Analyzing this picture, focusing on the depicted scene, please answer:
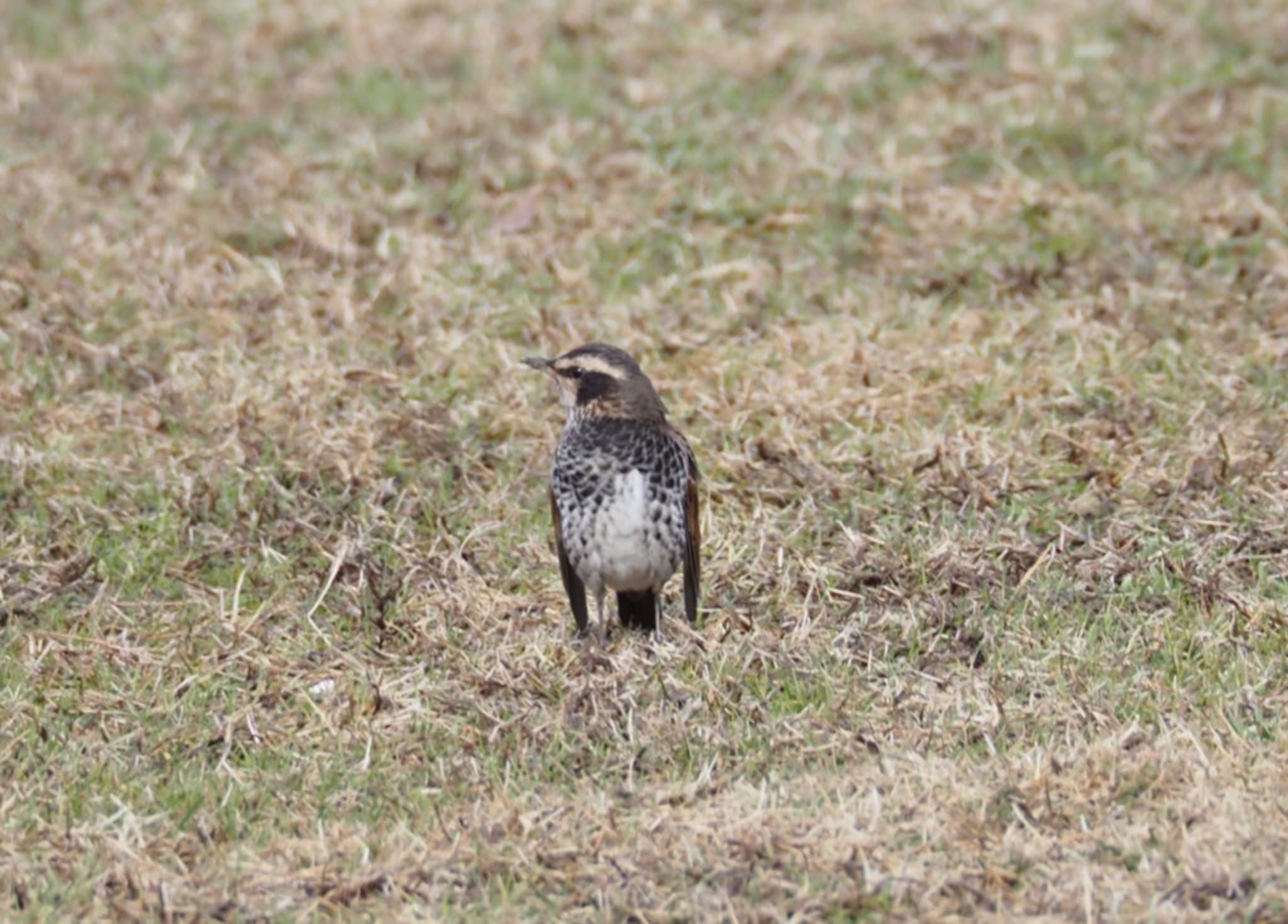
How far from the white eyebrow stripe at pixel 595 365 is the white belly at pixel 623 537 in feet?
1.54

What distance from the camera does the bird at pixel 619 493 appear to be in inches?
286

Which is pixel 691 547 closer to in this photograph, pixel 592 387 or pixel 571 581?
pixel 571 581

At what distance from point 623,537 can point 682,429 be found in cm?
194

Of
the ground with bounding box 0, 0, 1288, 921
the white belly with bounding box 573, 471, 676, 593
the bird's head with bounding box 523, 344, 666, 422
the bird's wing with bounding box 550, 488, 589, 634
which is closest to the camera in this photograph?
the ground with bounding box 0, 0, 1288, 921

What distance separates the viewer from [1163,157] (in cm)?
1162

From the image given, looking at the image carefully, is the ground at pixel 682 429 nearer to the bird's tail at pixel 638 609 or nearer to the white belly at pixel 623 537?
the bird's tail at pixel 638 609

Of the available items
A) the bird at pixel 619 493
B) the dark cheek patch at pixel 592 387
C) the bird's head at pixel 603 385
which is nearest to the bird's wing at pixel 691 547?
the bird at pixel 619 493

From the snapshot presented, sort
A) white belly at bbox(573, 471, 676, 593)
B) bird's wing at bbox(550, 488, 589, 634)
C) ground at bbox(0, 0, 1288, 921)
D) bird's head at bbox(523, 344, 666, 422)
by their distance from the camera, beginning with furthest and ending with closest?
bird's head at bbox(523, 344, 666, 422) → bird's wing at bbox(550, 488, 589, 634) → white belly at bbox(573, 471, 676, 593) → ground at bbox(0, 0, 1288, 921)

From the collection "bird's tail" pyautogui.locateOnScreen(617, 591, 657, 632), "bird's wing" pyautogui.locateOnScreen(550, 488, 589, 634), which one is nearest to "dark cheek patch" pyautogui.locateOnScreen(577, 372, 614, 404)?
"bird's wing" pyautogui.locateOnScreen(550, 488, 589, 634)

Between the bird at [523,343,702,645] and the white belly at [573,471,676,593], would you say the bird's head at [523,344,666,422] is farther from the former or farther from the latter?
the white belly at [573,471,676,593]

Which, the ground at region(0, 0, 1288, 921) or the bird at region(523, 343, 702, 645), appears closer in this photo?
the ground at region(0, 0, 1288, 921)

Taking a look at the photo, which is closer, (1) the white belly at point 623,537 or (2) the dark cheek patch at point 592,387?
(1) the white belly at point 623,537

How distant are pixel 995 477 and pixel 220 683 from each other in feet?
10.6

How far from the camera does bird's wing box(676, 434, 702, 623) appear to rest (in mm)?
7426
